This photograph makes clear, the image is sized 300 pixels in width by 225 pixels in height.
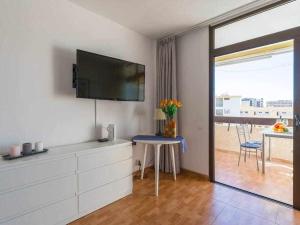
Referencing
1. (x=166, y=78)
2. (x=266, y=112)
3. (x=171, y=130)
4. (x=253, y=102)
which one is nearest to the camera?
(x=171, y=130)

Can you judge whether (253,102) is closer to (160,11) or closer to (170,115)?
(170,115)

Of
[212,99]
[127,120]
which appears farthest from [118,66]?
[212,99]

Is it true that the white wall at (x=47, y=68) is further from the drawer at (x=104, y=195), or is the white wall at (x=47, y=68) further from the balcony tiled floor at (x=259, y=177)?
the balcony tiled floor at (x=259, y=177)

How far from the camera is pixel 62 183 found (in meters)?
1.78

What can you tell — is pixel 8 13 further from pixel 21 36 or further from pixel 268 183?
pixel 268 183

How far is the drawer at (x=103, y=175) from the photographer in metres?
1.95

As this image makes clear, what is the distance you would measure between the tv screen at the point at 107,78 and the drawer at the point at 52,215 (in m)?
1.18

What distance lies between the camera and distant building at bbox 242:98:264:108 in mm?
4002

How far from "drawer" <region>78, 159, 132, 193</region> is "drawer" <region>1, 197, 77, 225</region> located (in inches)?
7.0

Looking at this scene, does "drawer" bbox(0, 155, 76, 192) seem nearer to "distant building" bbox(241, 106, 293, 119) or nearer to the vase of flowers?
the vase of flowers

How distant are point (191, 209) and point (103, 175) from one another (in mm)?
1096

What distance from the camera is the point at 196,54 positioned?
301 centimetres

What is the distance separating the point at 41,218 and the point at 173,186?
1.71m

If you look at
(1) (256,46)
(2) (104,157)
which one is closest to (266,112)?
(1) (256,46)
